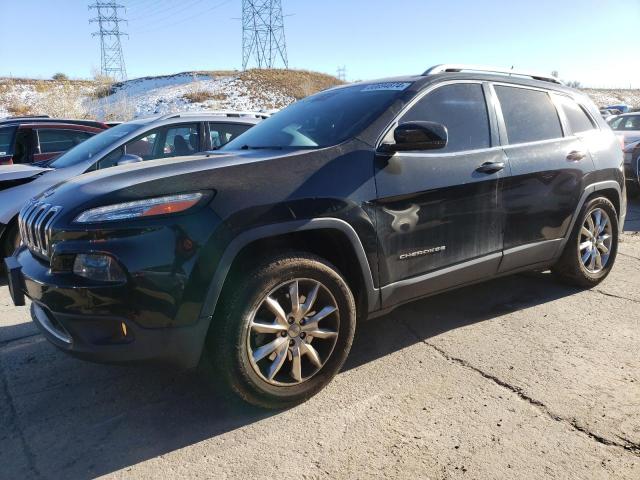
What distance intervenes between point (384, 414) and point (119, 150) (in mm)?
4317

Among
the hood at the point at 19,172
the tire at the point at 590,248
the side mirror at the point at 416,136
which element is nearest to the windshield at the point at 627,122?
the tire at the point at 590,248

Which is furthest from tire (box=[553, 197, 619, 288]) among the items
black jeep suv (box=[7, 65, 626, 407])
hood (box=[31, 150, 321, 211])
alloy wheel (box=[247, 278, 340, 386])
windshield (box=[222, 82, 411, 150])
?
hood (box=[31, 150, 321, 211])

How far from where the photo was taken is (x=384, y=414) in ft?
9.04

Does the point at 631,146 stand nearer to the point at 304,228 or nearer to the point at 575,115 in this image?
the point at 575,115

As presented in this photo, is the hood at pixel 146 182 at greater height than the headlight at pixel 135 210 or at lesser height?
greater

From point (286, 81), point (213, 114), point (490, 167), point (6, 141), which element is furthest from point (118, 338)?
point (286, 81)

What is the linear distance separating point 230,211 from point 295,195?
381 mm

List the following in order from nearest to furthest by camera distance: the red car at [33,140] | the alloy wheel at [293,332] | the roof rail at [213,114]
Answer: the alloy wheel at [293,332] < the roof rail at [213,114] < the red car at [33,140]

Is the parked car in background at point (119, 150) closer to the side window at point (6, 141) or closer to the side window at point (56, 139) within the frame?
the side window at point (56, 139)

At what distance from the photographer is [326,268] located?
2.83 m

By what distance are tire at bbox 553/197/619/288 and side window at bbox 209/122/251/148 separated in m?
3.91

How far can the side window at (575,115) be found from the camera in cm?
437

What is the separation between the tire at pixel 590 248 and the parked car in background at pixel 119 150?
3628 mm

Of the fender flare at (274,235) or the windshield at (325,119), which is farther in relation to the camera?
the windshield at (325,119)
